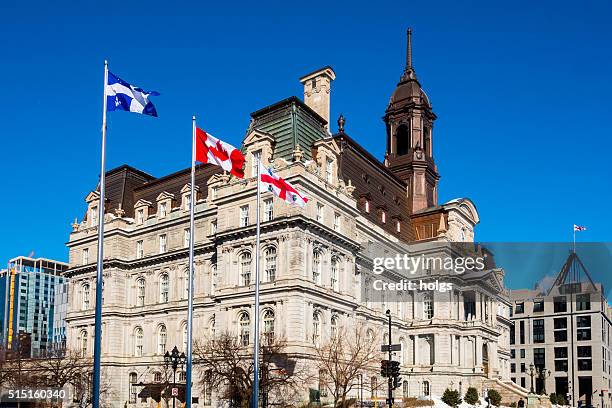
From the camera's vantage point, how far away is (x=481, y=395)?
3236 inches

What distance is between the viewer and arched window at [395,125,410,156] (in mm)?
92688

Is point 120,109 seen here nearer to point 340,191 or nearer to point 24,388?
point 340,191

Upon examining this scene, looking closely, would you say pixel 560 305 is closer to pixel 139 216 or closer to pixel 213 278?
pixel 213 278

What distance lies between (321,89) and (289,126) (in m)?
13.3

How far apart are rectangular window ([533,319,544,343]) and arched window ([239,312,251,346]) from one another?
86966mm

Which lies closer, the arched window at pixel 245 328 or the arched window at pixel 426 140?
the arched window at pixel 245 328

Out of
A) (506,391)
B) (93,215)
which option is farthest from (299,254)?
(506,391)

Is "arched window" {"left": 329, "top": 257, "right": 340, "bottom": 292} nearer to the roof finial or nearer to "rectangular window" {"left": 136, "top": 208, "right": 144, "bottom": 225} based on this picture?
"rectangular window" {"left": 136, "top": 208, "right": 144, "bottom": 225}

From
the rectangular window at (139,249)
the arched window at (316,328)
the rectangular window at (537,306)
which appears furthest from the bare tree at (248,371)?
the rectangular window at (537,306)

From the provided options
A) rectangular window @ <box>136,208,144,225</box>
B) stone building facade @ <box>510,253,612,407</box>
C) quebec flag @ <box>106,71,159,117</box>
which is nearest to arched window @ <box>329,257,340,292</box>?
rectangular window @ <box>136,208,144,225</box>

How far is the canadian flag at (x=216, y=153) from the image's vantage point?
113 feet

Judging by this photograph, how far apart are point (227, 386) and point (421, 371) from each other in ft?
93.4

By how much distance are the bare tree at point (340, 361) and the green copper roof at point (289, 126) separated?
1535cm

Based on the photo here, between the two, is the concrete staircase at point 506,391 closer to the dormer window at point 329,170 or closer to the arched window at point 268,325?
the dormer window at point 329,170
